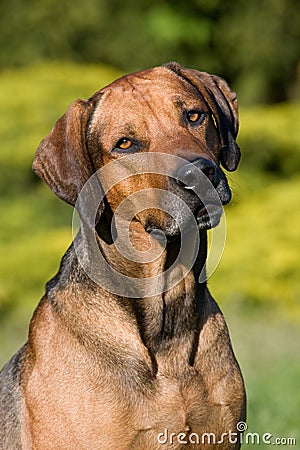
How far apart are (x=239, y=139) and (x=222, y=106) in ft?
26.8

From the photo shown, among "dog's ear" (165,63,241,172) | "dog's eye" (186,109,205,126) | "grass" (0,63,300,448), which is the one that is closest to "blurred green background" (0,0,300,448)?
"grass" (0,63,300,448)

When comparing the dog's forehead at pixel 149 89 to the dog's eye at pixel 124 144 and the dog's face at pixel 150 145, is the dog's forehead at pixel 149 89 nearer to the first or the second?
the dog's face at pixel 150 145

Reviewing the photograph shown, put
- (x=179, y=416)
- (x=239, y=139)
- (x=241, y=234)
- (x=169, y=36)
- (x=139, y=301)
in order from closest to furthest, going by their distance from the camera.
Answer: (x=179, y=416) < (x=139, y=301) < (x=241, y=234) < (x=239, y=139) < (x=169, y=36)

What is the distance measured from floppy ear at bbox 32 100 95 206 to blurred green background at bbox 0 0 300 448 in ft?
9.23

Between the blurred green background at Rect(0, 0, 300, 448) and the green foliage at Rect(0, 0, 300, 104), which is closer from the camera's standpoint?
the blurred green background at Rect(0, 0, 300, 448)

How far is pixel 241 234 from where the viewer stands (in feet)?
37.5

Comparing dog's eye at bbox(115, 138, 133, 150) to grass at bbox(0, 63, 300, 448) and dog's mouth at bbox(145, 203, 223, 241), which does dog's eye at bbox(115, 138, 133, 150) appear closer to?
dog's mouth at bbox(145, 203, 223, 241)

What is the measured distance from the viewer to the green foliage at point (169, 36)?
15.7 m

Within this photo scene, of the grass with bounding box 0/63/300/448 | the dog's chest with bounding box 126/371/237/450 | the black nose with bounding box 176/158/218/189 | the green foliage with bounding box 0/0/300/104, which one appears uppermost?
the green foliage with bounding box 0/0/300/104

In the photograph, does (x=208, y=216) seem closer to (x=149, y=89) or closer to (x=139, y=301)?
(x=139, y=301)

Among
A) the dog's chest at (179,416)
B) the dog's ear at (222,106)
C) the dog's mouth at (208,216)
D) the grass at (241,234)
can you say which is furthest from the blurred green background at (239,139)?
the dog's mouth at (208,216)

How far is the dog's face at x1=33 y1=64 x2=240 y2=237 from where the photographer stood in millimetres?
3820

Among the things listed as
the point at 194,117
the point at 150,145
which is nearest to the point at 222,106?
the point at 194,117

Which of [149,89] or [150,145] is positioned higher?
[149,89]
